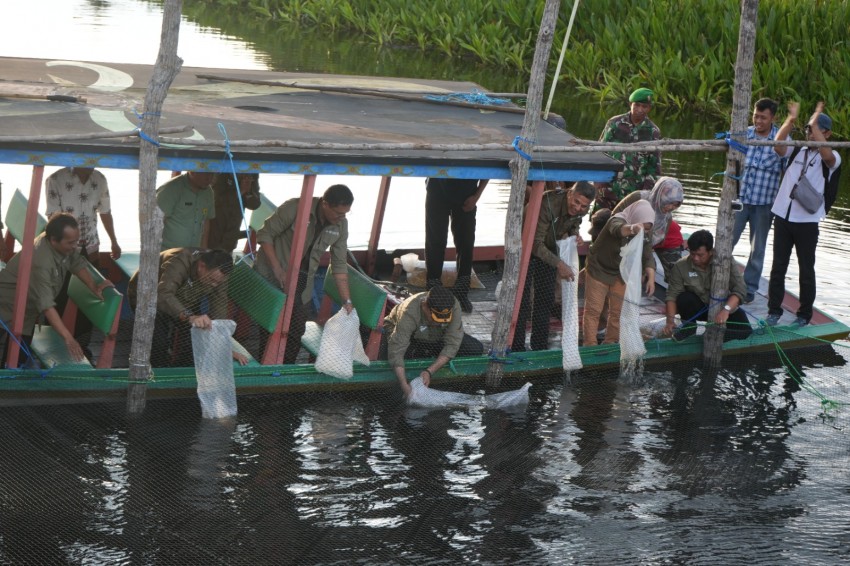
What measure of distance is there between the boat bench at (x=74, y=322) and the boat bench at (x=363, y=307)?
1468 millimetres

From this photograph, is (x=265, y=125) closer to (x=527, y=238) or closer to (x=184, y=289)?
(x=184, y=289)

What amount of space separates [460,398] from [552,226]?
61.2 inches

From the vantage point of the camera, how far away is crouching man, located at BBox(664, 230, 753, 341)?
31.0 feet

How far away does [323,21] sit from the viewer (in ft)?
100

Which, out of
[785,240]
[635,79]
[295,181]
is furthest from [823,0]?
[785,240]

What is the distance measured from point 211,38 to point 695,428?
21856 millimetres

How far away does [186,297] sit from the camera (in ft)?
26.3

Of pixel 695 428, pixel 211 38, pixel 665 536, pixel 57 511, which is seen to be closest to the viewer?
pixel 57 511

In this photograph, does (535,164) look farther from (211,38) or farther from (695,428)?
(211,38)

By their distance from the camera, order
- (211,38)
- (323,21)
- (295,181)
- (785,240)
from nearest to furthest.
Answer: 1. (785,240)
2. (295,181)
3. (211,38)
4. (323,21)

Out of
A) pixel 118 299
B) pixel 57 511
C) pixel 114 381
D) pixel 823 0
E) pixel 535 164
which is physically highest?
pixel 823 0

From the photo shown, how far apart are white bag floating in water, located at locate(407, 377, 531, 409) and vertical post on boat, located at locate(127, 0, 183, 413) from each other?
1.99 metres

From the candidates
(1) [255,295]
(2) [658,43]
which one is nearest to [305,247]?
(1) [255,295]

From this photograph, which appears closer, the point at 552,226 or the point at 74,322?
the point at 74,322
